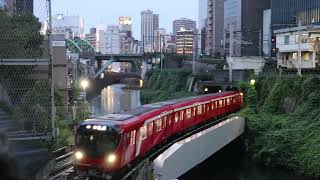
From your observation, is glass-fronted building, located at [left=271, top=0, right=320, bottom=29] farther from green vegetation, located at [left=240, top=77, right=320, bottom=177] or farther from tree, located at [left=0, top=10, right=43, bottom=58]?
tree, located at [left=0, top=10, right=43, bottom=58]

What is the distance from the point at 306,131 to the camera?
1081 inches

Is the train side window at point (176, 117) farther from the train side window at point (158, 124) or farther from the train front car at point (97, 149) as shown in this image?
the train front car at point (97, 149)

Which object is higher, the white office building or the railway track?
the white office building

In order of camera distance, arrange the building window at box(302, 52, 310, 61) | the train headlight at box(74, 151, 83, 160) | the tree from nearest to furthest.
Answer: the train headlight at box(74, 151, 83, 160) < the tree < the building window at box(302, 52, 310, 61)

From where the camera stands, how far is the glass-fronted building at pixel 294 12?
6538 centimetres

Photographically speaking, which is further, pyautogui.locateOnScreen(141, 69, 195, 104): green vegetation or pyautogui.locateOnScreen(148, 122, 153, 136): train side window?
pyautogui.locateOnScreen(141, 69, 195, 104): green vegetation

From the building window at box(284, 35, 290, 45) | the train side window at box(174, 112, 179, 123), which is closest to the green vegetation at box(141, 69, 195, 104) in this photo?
the building window at box(284, 35, 290, 45)

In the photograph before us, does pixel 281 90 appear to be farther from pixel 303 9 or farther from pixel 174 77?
pixel 303 9

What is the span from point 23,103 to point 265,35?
7116 cm

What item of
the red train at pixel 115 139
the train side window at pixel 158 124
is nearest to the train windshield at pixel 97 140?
the red train at pixel 115 139

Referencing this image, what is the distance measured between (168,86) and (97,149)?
156ft

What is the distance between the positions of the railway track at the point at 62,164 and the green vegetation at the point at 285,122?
1302 centimetres

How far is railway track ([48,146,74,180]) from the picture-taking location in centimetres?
1365

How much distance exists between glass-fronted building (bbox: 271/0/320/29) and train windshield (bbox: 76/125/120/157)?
179ft
